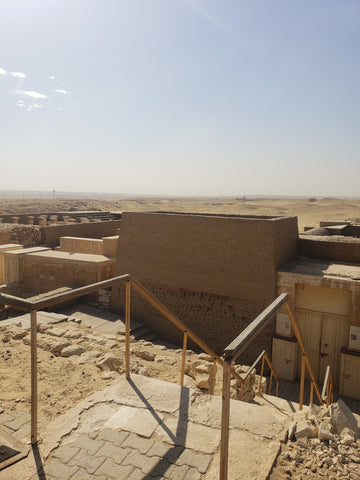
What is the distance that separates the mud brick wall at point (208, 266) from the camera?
32.2 ft

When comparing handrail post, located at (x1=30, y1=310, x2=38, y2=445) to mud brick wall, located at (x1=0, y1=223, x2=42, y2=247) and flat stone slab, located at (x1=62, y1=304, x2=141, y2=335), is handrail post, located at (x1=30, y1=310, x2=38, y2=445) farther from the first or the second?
mud brick wall, located at (x1=0, y1=223, x2=42, y2=247)

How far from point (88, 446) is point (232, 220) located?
7.87 m

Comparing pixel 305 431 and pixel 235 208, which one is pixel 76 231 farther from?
pixel 235 208

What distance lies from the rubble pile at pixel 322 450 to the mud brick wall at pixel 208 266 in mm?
6198

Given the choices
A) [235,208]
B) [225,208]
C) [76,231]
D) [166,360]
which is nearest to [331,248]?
[166,360]

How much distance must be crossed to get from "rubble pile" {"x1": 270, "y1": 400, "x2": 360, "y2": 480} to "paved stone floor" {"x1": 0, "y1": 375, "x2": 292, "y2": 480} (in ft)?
0.39

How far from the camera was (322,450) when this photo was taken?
3.12 meters

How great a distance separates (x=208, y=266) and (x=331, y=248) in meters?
3.87

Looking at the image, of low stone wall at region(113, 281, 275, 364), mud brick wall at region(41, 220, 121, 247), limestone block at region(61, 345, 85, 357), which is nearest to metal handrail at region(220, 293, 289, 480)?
limestone block at region(61, 345, 85, 357)

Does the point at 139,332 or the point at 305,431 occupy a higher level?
the point at 305,431

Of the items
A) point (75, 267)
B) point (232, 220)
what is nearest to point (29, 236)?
point (75, 267)

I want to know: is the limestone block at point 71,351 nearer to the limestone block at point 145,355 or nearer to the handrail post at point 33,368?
the limestone block at point 145,355

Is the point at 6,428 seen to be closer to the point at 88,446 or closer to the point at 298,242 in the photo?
the point at 88,446

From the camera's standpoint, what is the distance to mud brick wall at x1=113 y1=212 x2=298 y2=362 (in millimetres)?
9820
